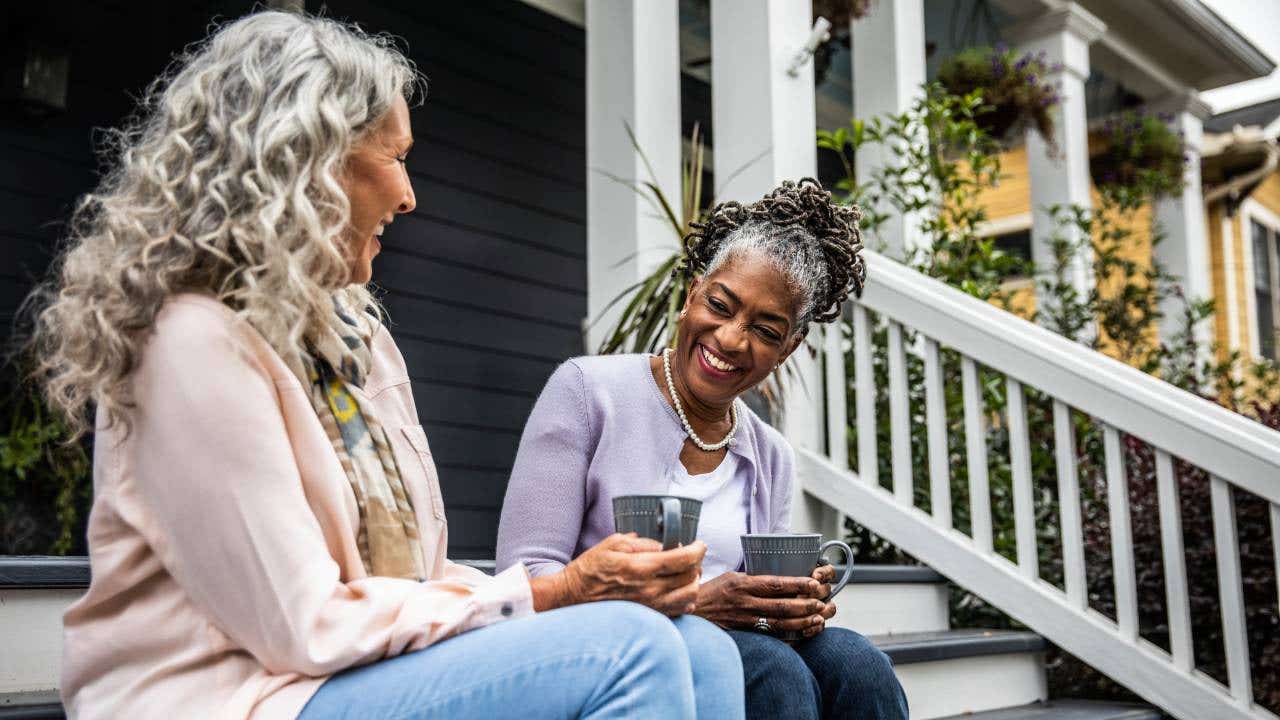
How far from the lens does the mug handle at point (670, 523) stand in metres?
1.28

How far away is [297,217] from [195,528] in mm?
312

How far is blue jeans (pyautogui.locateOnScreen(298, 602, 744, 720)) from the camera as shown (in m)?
1.08

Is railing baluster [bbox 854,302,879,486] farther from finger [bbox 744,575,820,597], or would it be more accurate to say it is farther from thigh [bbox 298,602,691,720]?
thigh [bbox 298,602,691,720]

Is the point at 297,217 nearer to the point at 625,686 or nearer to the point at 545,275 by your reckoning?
the point at 625,686

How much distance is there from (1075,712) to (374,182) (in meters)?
2.36

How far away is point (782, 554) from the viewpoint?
1.61 m

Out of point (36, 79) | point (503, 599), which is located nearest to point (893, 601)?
point (503, 599)

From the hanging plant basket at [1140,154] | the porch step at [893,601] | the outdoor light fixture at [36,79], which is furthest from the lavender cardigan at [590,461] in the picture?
the hanging plant basket at [1140,154]

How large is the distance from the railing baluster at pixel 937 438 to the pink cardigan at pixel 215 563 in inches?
93.1

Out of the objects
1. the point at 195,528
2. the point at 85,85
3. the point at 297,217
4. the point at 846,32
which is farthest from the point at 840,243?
the point at 846,32

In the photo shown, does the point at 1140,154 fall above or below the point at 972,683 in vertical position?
above

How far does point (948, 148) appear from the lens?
4.31m

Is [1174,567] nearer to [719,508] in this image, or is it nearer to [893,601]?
[893,601]

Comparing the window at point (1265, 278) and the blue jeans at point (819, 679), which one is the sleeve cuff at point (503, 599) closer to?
the blue jeans at point (819, 679)
